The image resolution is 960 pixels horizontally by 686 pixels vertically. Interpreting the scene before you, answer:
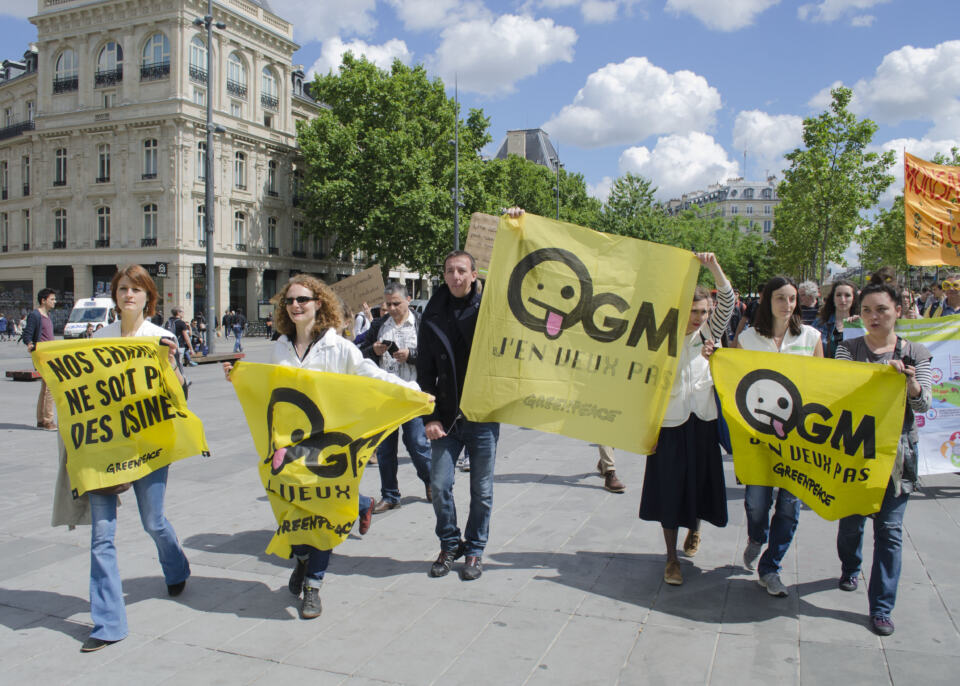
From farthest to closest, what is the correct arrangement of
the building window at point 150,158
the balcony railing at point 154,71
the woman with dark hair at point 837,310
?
the building window at point 150,158, the balcony railing at point 154,71, the woman with dark hair at point 837,310

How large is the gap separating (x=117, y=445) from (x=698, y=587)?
345 cm

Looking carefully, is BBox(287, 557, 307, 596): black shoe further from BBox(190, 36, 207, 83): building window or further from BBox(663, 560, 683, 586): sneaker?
BBox(190, 36, 207, 83): building window

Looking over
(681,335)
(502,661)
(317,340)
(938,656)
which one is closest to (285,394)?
(317,340)

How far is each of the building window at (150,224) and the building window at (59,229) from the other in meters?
6.21

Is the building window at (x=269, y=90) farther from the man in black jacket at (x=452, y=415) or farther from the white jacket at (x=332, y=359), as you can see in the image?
the white jacket at (x=332, y=359)

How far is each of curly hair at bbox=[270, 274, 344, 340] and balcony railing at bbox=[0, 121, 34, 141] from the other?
50.7 meters

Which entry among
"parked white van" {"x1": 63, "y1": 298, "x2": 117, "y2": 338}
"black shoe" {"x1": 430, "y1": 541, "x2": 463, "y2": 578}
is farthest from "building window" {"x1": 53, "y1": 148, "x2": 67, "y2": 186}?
"black shoe" {"x1": 430, "y1": 541, "x2": 463, "y2": 578}

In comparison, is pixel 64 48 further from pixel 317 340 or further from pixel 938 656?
pixel 938 656

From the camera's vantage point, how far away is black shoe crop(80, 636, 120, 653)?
3.62m

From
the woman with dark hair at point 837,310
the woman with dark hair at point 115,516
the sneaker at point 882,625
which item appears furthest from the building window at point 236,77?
the sneaker at point 882,625

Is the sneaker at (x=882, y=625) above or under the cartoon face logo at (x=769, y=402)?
under

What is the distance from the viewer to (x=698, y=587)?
14.5 ft

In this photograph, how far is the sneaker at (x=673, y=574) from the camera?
4426 mm

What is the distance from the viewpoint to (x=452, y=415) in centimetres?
461
